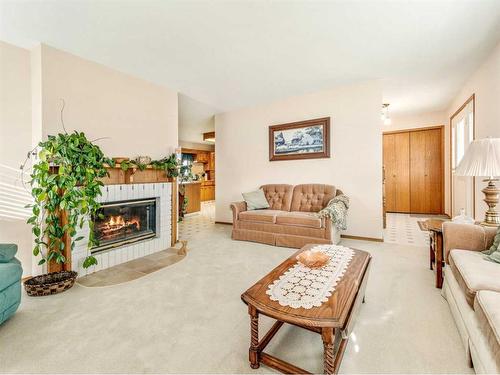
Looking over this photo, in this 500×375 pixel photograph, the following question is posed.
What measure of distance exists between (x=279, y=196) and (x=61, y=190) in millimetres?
3309

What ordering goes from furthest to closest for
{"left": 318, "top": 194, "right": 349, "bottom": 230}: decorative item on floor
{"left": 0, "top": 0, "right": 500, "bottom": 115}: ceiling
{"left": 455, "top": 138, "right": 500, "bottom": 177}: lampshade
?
{"left": 318, "top": 194, "right": 349, "bottom": 230}: decorative item on floor → {"left": 0, "top": 0, "right": 500, "bottom": 115}: ceiling → {"left": 455, "top": 138, "right": 500, "bottom": 177}: lampshade

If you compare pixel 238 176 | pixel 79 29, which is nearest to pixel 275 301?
pixel 79 29

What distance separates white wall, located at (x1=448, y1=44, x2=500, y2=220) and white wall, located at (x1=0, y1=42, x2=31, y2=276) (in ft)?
17.6

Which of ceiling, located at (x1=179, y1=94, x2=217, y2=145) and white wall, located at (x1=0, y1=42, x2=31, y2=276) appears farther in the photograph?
ceiling, located at (x1=179, y1=94, x2=217, y2=145)

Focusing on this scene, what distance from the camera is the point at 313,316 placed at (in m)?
1.17

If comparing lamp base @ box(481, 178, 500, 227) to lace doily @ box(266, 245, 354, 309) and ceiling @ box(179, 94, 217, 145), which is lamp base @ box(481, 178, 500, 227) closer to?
lace doily @ box(266, 245, 354, 309)

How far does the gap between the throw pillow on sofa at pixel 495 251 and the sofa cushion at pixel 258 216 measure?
8.16 ft

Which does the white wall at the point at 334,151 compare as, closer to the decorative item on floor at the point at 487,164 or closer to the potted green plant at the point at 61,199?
the decorative item on floor at the point at 487,164

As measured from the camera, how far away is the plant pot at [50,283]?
223 cm

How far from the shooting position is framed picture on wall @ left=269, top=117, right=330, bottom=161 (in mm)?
4371

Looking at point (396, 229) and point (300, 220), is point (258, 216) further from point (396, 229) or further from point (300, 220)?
point (396, 229)

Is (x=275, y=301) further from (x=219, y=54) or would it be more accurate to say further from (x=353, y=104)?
(x=353, y=104)

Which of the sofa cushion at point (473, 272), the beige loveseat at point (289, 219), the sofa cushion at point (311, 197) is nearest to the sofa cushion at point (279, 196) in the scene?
the beige loveseat at point (289, 219)

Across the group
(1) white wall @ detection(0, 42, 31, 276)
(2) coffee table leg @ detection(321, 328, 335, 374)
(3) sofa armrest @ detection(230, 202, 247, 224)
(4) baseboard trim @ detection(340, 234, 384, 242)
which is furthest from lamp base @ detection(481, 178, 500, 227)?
(1) white wall @ detection(0, 42, 31, 276)
